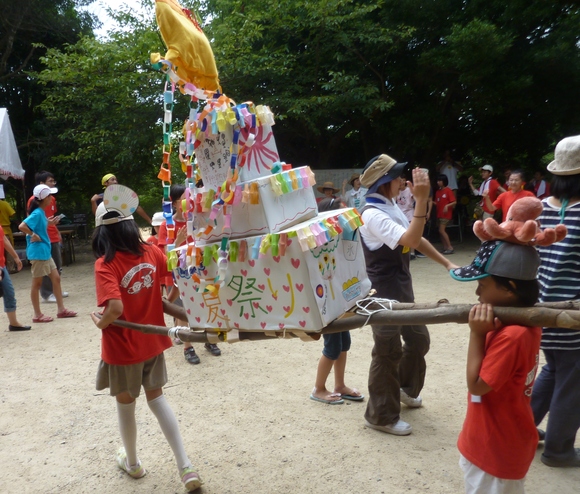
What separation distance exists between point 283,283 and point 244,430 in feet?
6.54

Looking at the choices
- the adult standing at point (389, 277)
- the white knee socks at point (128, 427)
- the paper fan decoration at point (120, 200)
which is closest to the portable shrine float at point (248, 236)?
the paper fan decoration at point (120, 200)

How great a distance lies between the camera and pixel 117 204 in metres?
2.88

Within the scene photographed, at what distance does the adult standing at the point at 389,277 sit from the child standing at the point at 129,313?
132 cm

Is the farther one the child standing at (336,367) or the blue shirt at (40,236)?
the blue shirt at (40,236)

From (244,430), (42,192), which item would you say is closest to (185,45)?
(244,430)

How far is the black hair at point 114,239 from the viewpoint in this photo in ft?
9.52

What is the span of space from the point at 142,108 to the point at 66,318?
216 inches

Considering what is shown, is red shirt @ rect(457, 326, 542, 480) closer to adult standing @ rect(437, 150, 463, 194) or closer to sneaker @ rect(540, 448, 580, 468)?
sneaker @ rect(540, 448, 580, 468)

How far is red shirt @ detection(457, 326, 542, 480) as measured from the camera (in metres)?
1.95

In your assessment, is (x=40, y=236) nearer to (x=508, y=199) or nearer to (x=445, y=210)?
(x=508, y=199)

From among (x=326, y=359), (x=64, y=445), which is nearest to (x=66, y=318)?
(x=64, y=445)

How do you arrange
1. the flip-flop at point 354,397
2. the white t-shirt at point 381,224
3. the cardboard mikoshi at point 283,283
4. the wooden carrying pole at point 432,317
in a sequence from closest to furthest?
the wooden carrying pole at point 432,317, the cardboard mikoshi at point 283,283, the white t-shirt at point 381,224, the flip-flop at point 354,397

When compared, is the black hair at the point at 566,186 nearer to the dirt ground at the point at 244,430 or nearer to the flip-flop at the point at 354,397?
the dirt ground at the point at 244,430

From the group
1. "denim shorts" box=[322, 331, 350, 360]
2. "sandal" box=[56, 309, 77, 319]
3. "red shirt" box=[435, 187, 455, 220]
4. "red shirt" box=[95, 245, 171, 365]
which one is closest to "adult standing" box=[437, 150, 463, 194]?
"red shirt" box=[435, 187, 455, 220]
